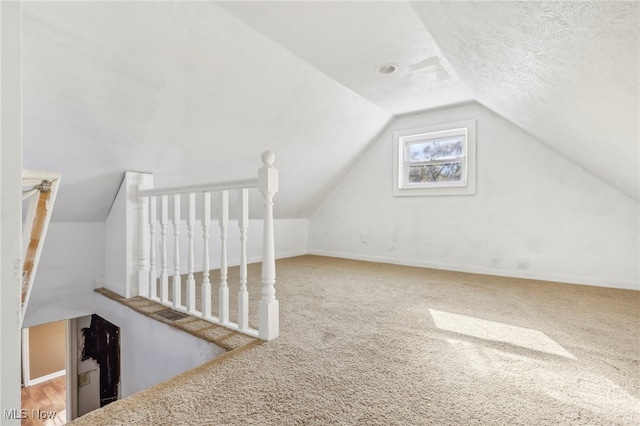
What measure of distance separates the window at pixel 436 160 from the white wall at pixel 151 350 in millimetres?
2874

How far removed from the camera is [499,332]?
5.55ft

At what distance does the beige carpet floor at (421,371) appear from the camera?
3.29 feet

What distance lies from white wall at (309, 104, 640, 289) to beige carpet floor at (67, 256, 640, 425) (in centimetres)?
64

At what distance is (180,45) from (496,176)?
3039 millimetres

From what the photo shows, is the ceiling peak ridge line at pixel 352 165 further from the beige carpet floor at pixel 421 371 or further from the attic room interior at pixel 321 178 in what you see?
the beige carpet floor at pixel 421 371

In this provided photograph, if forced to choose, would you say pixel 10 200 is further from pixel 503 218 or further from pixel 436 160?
pixel 436 160

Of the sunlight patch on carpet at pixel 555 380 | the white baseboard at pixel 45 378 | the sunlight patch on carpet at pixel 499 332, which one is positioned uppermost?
the sunlight patch on carpet at pixel 499 332

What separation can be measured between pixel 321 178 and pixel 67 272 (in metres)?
2.64

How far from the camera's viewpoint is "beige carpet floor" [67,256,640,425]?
1004 mm

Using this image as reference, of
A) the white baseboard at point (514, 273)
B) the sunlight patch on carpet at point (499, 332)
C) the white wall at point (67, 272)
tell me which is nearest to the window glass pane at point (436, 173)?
the white baseboard at point (514, 273)

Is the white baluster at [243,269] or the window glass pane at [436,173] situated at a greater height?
the window glass pane at [436,173]

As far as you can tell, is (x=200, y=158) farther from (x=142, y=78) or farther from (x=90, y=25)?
(x=90, y=25)

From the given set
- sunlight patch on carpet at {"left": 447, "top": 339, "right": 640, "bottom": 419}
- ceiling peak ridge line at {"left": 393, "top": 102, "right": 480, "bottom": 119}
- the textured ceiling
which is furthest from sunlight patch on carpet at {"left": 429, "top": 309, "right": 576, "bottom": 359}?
ceiling peak ridge line at {"left": 393, "top": 102, "right": 480, "bottom": 119}

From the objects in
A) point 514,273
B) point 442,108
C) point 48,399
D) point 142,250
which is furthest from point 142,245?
point 48,399
